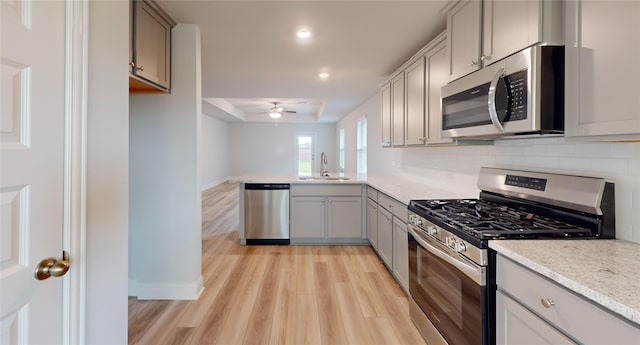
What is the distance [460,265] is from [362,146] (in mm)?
5652

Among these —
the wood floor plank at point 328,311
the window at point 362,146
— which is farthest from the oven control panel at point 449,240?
the window at point 362,146

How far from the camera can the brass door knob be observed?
3.08 ft

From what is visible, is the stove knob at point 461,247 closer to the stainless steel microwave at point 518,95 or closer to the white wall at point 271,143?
the stainless steel microwave at point 518,95

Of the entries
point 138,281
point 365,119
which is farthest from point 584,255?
point 365,119

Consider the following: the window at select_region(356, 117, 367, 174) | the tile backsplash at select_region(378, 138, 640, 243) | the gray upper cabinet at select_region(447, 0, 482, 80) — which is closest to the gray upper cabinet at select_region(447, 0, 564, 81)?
the gray upper cabinet at select_region(447, 0, 482, 80)

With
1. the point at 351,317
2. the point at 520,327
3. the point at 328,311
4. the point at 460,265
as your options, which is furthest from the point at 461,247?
Result: the point at 328,311

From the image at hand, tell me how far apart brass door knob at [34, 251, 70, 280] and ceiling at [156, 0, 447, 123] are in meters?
1.99

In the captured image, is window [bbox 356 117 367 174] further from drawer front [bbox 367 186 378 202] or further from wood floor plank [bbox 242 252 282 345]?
wood floor plank [bbox 242 252 282 345]

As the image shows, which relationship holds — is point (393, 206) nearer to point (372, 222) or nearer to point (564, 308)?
point (372, 222)

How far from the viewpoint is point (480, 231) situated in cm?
144

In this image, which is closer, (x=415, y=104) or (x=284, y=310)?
(x=284, y=310)

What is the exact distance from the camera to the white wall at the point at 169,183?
8.91 ft

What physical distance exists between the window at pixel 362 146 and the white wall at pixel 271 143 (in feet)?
15.4

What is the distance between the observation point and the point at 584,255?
1182 millimetres
